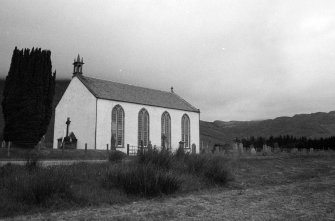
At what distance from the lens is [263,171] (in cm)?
2123

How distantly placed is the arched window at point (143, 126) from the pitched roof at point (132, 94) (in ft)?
4.59

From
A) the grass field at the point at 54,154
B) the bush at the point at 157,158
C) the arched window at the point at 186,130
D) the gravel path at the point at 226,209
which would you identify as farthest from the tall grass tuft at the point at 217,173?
the arched window at the point at 186,130

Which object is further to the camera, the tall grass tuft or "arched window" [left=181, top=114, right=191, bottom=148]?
"arched window" [left=181, top=114, right=191, bottom=148]

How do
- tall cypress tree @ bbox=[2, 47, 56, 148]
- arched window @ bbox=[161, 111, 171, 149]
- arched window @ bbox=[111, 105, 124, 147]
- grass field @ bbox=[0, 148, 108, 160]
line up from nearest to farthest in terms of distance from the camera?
grass field @ bbox=[0, 148, 108, 160], tall cypress tree @ bbox=[2, 47, 56, 148], arched window @ bbox=[111, 105, 124, 147], arched window @ bbox=[161, 111, 171, 149]

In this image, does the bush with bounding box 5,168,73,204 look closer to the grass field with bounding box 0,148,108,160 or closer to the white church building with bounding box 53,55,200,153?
the grass field with bounding box 0,148,108,160

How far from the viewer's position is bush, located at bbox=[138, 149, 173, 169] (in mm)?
15898

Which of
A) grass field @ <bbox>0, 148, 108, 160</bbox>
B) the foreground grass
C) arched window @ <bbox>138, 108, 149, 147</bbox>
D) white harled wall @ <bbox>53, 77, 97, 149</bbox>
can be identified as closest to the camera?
the foreground grass

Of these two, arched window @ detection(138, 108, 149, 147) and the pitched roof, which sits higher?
the pitched roof

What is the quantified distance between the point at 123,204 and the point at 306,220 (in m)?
5.64

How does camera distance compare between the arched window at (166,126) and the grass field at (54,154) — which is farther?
the arched window at (166,126)

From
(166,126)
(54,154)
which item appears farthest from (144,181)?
(166,126)

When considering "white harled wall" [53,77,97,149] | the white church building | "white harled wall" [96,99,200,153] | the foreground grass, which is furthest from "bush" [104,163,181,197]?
"white harled wall" [96,99,200,153]

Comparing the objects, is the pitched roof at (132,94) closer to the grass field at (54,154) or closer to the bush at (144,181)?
the grass field at (54,154)

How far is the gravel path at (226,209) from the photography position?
8.42 metres
